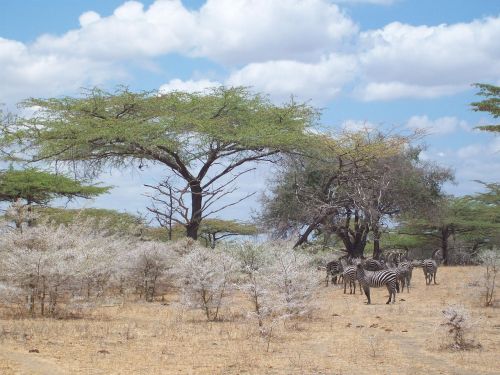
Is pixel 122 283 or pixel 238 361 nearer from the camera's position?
pixel 238 361

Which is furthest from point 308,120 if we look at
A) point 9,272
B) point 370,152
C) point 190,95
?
point 9,272

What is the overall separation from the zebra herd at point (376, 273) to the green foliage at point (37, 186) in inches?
653

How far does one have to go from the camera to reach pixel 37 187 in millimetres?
34625

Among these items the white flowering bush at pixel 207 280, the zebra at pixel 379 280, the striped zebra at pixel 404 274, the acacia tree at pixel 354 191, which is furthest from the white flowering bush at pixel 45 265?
the acacia tree at pixel 354 191

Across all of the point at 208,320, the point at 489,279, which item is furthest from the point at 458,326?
the point at 489,279

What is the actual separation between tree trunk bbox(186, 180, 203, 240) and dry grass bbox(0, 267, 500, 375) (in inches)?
397

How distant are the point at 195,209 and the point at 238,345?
16295 millimetres

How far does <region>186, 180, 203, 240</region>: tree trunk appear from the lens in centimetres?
2697

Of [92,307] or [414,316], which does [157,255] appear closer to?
[92,307]

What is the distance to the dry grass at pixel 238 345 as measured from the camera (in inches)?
388

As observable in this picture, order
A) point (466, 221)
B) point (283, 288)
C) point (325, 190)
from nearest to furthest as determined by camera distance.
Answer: point (283, 288) < point (325, 190) < point (466, 221)

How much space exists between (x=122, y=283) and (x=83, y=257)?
19.6 ft

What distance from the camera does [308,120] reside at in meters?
31.0

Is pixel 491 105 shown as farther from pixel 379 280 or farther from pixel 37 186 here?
pixel 37 186
